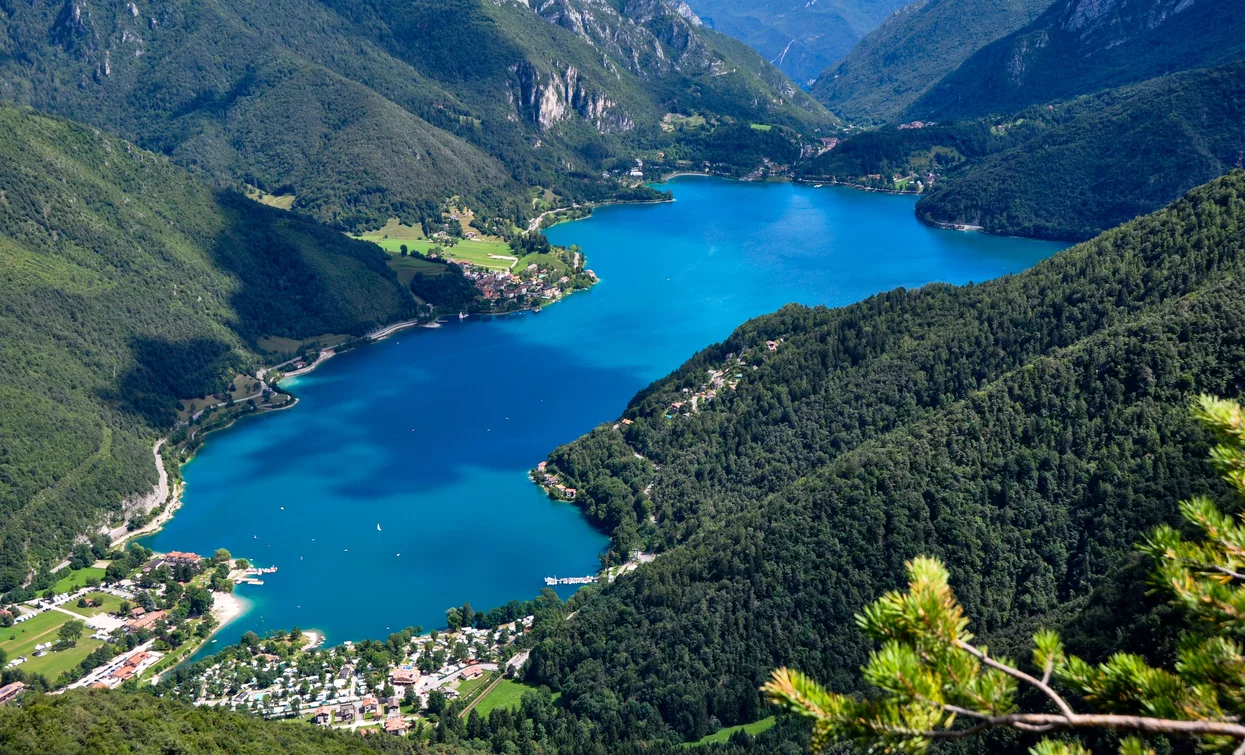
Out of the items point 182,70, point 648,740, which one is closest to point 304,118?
point 182,70

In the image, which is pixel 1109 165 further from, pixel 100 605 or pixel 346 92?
pixel 100 605

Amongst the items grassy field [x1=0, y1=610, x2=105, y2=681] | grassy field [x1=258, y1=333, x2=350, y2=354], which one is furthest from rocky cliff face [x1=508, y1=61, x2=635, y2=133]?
grassy field [x1=0, y1=610, x2=105, y2=681]

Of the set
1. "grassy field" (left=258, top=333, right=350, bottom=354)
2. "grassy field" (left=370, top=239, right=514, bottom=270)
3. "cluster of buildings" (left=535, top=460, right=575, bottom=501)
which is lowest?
"cluster of buildings" (left=535, top=460, right=575, bottom=501)

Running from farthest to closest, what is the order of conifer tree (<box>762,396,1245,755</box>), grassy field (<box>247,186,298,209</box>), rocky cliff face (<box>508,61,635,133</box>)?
rocky cliff face (<box>508,61,635,133</box>)
grassy field (<box>247,186,298,209</box>)
conifer tree (<box>762,396,1245,755</box>)

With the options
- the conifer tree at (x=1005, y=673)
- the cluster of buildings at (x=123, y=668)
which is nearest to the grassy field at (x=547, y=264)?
the cluster of buildings at (x=123, y=668)

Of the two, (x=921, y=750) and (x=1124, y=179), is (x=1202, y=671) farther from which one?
(x=1124, y=179)

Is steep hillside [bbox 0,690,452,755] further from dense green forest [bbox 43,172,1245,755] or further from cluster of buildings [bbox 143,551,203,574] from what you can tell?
cluster of buildings [bbox 143,551,203,574]

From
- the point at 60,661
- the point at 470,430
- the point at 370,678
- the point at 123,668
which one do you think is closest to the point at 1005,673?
the point at 370,678
